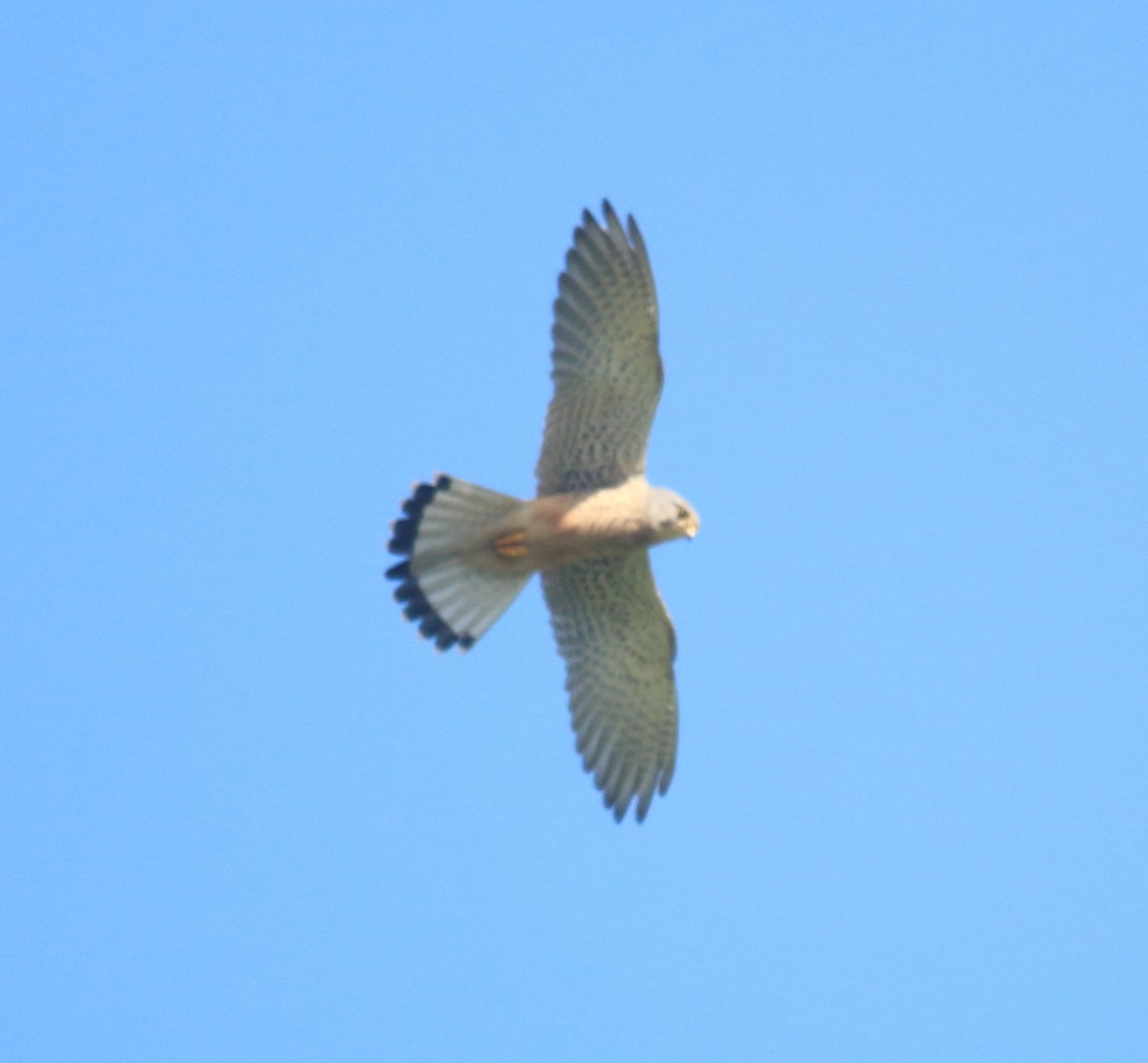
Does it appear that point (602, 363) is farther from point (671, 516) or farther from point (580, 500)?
point (671, 516)

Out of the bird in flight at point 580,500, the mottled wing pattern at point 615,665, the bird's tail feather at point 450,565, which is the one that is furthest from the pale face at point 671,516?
the bird's tail feather at point 450,565

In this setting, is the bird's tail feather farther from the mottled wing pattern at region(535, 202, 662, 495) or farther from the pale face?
the pale face

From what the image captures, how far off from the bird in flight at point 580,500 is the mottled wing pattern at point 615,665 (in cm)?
1

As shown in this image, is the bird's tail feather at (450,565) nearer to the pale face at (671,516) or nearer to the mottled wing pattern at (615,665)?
the mottled wing pattern at (615,665)

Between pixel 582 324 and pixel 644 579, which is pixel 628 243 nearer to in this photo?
pixel 582 324

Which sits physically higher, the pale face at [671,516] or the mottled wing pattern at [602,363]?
the mottled wing pattern at [602,363]

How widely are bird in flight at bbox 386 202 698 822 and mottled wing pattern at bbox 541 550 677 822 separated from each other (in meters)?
0.01

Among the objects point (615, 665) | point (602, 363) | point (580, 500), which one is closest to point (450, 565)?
Answer: point (580, 500)

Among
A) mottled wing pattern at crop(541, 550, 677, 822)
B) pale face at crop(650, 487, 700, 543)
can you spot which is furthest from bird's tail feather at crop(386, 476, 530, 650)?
pale face at crop(650, 487, 700, 543)

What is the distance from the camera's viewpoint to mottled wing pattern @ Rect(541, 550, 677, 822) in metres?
11.0

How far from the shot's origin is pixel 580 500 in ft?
34.7

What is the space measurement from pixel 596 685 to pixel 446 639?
2.60 feet

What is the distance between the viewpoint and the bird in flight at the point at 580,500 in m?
10.6

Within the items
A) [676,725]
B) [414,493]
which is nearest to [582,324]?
[414,493]
